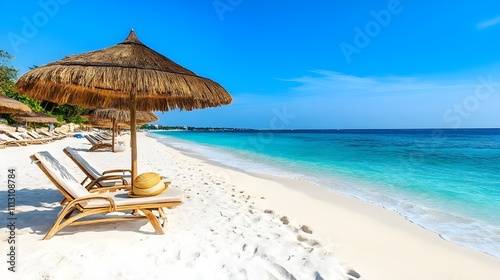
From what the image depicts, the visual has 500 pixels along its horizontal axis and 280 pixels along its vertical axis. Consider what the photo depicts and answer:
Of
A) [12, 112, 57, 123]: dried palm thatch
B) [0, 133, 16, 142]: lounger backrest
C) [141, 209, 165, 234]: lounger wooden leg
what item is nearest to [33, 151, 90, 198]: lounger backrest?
[141, 209, 165, 234]: lounger wooden leg

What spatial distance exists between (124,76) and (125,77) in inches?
0.7

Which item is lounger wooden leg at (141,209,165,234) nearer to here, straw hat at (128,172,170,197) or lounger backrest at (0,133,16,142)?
straw hat at (128,172,170,197)

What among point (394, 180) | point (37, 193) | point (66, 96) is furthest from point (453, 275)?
point (394, 180)

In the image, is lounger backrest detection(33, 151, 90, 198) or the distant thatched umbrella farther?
the distant thatched umbrella

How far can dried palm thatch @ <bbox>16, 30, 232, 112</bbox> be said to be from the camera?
297cm

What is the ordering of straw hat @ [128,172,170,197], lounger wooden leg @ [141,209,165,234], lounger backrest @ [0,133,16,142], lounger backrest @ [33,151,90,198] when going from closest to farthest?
lounger backrest @ [33,151,90,198] < lounger wooden leg @ [141,209,165,234] < straw hat @ [128,172,170,197] < lounger backrest @ [0,133,16,142]

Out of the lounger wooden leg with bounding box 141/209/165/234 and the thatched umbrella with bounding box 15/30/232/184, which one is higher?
the thatched umbrella with bounding box 15/30/232/184

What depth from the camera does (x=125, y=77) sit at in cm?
302

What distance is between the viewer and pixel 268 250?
9.51ft

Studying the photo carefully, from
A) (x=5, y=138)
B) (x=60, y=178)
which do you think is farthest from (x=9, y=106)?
(x=5, y=138)

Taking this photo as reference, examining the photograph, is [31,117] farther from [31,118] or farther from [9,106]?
[9,106]

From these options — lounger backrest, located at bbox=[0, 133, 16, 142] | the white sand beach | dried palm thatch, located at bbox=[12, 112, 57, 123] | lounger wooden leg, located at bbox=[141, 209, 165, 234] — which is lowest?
lounger backrest, located at bbox=[0, 133, 16, 142]

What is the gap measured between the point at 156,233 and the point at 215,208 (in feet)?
4.44

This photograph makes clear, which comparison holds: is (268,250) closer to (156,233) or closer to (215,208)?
(156,233)
